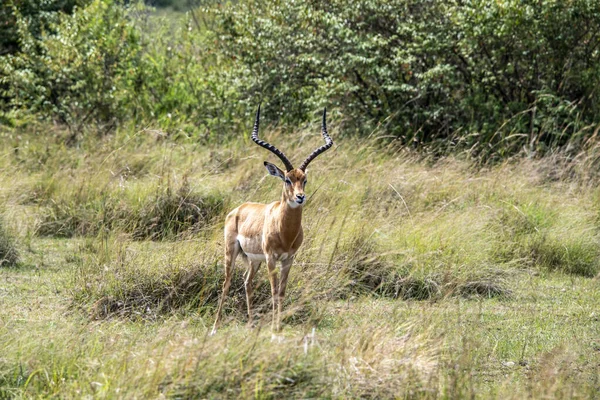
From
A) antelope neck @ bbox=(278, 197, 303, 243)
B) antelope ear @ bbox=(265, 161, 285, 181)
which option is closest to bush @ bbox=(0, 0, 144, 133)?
antelope ear @ bbox=(265, 161, 285, 181)

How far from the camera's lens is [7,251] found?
385 inches

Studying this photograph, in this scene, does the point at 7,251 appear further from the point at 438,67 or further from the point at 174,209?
the point at 438,67

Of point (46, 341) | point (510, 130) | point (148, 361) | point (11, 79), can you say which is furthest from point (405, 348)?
point (11, 79)

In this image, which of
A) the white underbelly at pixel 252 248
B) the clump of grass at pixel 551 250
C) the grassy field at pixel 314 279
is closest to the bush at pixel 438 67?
the grassy field at pixel 314 279

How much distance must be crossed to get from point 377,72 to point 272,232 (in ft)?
27.6

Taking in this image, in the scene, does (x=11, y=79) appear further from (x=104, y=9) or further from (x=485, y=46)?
(x=485, y=46)

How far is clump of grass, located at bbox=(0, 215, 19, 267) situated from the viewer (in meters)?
9.77

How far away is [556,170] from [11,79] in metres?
10.9

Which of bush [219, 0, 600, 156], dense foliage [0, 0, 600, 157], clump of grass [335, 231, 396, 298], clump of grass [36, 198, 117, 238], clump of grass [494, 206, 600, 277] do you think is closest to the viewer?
clump of grass [335, 231, 396, 298]

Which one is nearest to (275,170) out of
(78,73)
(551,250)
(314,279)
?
(314,279)

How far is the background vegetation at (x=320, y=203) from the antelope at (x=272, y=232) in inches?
12.8

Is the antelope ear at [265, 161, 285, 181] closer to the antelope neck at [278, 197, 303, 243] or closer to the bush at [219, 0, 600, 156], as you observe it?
the antelope neck at [278, 197, 303, 243]

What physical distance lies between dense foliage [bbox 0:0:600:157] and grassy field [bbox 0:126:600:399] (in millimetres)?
1453

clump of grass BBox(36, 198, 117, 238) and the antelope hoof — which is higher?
the antelope hoof
